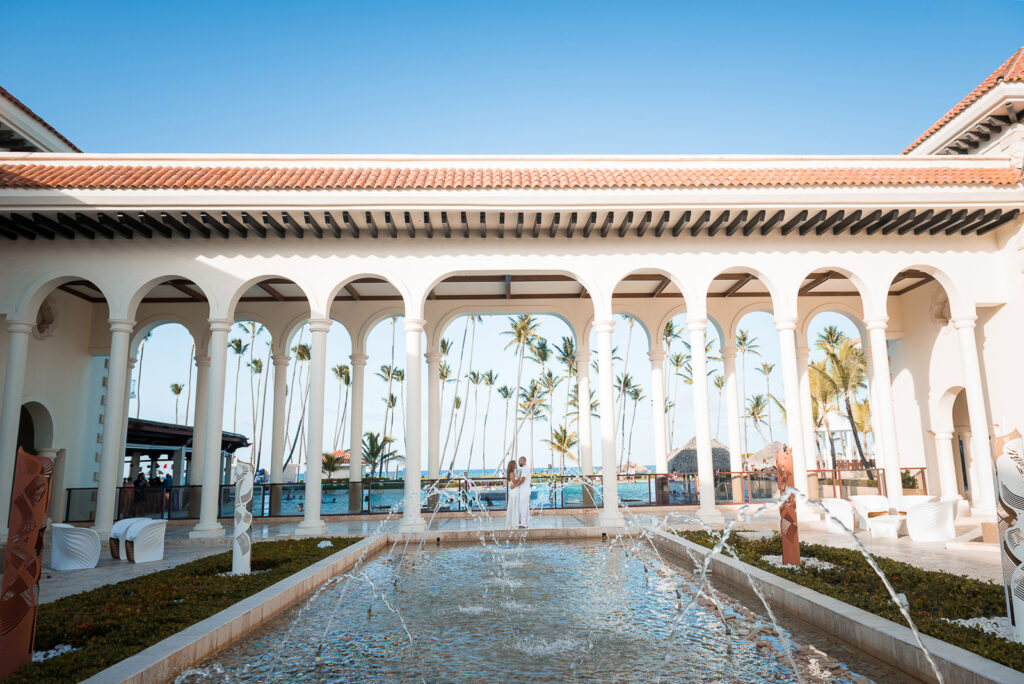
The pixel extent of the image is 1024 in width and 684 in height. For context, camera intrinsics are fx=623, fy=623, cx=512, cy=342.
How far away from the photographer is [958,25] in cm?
1038

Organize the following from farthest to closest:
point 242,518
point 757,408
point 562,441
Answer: point 757,408, point 562,441, point 242,518

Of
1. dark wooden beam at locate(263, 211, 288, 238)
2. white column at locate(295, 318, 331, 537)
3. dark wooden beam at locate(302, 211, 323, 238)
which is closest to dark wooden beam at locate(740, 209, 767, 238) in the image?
dark wooden beam at locate(302, 211, 323, 238)

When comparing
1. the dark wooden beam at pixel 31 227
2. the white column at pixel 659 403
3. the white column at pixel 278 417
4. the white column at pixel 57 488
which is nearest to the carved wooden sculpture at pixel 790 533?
the white column at pixel 659 403

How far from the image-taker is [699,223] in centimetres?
1286

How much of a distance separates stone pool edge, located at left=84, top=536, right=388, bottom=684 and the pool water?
0.12 meters

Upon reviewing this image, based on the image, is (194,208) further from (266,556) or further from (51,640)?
(51,640)

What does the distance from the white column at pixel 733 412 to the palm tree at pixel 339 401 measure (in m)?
43.8

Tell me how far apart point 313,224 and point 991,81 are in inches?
602

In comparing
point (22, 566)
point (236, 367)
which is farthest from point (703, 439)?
point (236, 367)

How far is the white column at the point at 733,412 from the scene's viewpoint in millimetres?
A: 16375

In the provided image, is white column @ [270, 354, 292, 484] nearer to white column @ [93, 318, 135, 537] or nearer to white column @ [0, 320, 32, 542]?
white column @ [93, 318, 135, 537]

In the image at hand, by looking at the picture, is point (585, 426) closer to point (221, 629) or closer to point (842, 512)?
point (842, 512)

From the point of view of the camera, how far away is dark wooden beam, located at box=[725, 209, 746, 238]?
41.7ft

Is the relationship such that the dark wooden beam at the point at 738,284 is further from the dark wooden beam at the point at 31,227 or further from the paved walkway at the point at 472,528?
the dark wooden beam at the point at 31,227
